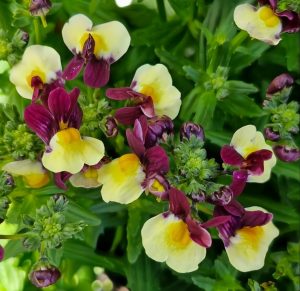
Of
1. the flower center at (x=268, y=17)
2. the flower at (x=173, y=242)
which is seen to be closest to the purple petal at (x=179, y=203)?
the flower at (x=173, y=242)

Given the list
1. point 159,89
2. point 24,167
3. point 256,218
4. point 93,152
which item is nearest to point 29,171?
point 24,167

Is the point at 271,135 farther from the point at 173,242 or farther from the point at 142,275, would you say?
the point at 142,275

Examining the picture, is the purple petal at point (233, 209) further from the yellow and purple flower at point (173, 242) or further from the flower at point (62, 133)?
the flower at point (62, 133)

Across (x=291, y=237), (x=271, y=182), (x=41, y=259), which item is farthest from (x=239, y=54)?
(x=41, y=259)

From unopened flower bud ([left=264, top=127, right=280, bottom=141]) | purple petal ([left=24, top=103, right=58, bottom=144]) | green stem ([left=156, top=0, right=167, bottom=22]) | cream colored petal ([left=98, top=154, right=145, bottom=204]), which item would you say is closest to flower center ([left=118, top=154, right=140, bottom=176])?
cream colored petal ([left=98, top=154, right=145, bottom=204])

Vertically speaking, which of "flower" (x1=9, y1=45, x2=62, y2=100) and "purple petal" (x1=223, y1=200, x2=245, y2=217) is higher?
"flower" (x1=9, y1=45, x2=62, y2=100)

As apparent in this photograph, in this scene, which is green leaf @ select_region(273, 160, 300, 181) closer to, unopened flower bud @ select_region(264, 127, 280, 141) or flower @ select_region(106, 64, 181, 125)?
unopened flower bud @ select_region(264, 127, 280, 141)
